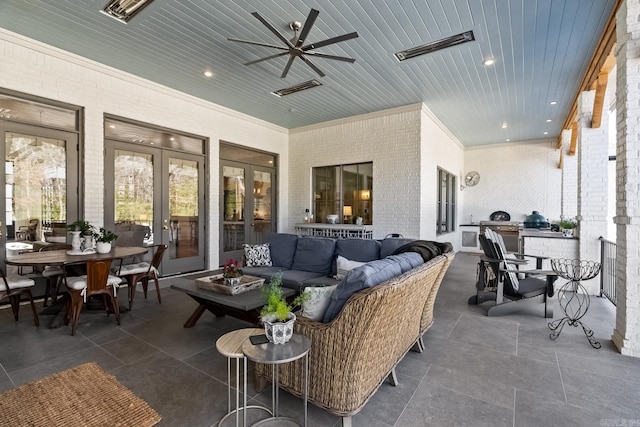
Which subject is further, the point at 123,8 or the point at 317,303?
the point at 123,8

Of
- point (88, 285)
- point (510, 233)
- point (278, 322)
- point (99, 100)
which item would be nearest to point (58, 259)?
point (88, 285)

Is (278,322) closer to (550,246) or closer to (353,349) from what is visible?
(353,349)

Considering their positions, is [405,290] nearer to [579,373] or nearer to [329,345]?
[329,345]

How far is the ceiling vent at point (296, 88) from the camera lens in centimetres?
527

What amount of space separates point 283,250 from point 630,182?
387cm

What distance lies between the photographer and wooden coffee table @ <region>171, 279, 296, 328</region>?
2748mm

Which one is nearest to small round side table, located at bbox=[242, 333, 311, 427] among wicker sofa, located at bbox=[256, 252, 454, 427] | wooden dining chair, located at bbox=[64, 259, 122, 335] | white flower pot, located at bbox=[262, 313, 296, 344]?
white flower pot, located at bbox=[262, 313, 296, 344]

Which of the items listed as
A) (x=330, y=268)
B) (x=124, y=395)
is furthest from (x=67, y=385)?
(x=330, y=268)

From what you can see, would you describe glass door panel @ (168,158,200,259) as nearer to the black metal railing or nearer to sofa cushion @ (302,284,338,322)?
sofa cushion @ (302,284,338,322)

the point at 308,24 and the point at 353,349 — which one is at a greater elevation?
the point at 308,24

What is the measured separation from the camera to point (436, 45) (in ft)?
13.2

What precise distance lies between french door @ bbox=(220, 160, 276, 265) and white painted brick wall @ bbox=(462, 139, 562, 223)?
661 centimetres

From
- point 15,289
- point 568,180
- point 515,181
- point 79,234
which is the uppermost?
point 515,181

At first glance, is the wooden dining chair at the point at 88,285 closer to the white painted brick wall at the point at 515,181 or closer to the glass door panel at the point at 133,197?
the glass door panel at the point at 133,197
